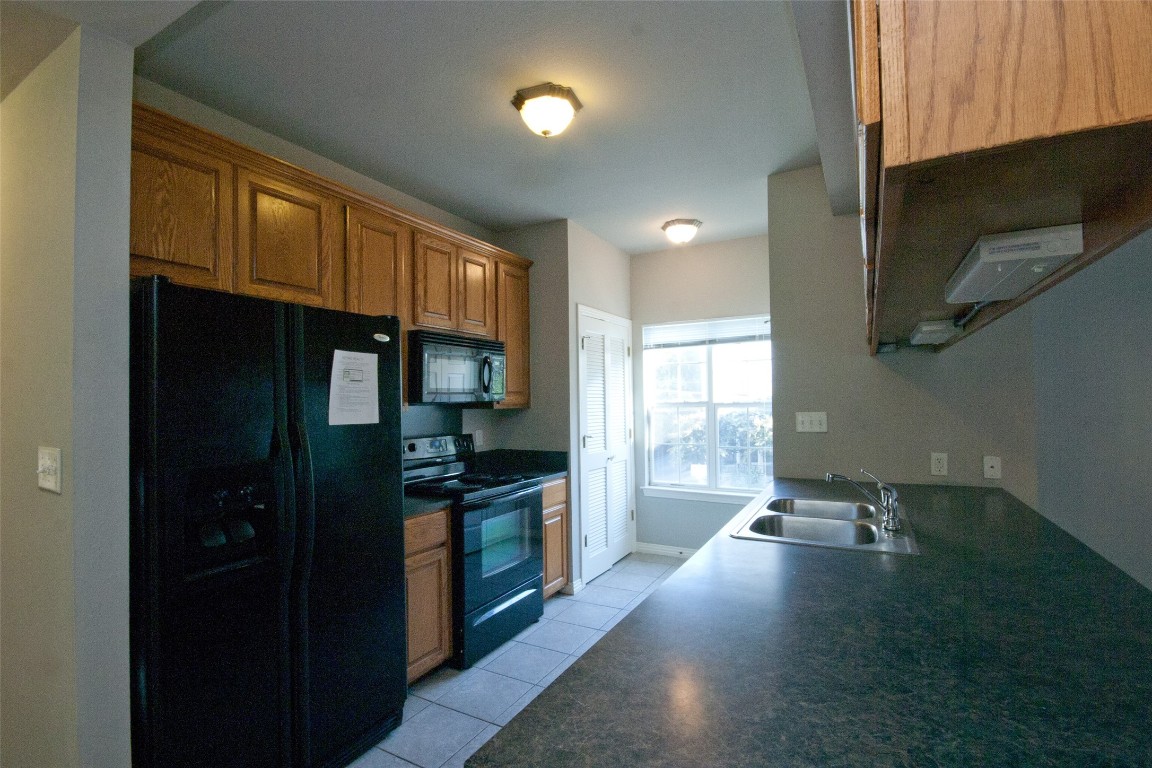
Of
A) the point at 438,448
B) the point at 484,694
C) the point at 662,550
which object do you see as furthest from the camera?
the point at 662,550

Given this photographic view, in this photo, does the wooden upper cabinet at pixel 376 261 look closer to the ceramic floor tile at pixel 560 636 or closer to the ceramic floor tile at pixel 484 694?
the ceramic floor tile at pixel 484 694

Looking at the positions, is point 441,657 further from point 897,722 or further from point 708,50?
point 708,50

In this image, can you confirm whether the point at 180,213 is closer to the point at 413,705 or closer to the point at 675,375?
the point at 413,705

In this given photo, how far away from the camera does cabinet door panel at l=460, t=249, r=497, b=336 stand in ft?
10.5

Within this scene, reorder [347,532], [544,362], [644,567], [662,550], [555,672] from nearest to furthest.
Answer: [347,532]
[555,672]
[544,362]
[644,567]
[662,550]

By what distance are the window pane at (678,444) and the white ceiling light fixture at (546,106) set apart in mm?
2864

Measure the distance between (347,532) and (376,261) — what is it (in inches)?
52.4

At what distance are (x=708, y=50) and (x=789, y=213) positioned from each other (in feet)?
3.98

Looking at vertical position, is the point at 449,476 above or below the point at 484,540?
above

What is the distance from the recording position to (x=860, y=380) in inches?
105

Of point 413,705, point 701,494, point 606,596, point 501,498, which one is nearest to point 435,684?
point 413,705

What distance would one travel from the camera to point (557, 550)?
352 cm

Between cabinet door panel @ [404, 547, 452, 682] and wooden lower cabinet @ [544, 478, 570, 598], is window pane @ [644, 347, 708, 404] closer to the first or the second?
wooden lower cabinet @ [544, 478, 570, 598]

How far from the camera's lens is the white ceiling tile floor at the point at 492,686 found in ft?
6.82
